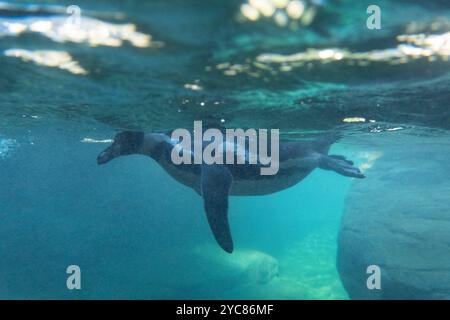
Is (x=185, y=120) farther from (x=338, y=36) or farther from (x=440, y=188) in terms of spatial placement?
(x=440, y=188)

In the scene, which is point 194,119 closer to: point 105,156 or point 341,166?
point 105,156

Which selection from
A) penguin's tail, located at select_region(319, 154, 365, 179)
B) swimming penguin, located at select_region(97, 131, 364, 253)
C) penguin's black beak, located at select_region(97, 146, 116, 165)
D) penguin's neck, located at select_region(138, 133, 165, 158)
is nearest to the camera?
swimming penguin, located at select_region(97, 131, 364, 253)

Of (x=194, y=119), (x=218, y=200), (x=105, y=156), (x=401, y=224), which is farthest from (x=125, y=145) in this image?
(x=401, y=224)

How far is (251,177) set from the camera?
397 inches

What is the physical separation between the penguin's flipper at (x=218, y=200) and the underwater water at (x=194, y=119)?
184 cm

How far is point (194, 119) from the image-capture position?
11344 mm

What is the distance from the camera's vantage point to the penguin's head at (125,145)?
975 centimetres

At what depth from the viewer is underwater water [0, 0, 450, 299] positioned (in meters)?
5.39

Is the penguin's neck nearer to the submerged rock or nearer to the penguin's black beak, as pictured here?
the penguin's black beak

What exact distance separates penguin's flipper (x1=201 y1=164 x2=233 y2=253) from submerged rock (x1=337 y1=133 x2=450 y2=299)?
292 inches

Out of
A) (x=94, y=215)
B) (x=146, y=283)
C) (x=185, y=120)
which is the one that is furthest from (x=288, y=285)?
(x=185, y=120)

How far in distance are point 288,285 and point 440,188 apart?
34.3 ft

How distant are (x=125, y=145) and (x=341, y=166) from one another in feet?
19.5

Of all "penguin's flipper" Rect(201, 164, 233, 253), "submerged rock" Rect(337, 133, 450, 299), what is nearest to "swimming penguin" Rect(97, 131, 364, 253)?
"penguin's flipper" Rect(201, 164, 233, 253)
